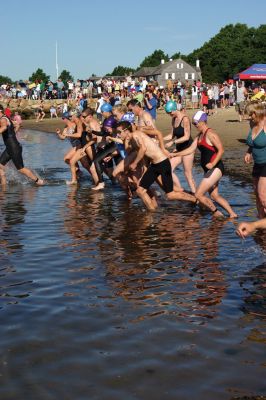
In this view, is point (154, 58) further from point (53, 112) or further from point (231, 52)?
point (53, 112)

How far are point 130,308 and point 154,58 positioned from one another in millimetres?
162325

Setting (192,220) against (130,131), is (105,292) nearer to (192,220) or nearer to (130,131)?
(192,220)

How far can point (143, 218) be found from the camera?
29.7 feet

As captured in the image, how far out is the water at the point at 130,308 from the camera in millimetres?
3666

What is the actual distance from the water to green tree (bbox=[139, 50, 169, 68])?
506 ft

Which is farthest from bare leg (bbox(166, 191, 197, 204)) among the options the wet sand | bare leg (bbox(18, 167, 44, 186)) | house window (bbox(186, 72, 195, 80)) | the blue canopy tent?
house window (bbox(186, 72, 195, 80))

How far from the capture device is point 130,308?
4949 millimetres

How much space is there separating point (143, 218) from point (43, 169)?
839cm

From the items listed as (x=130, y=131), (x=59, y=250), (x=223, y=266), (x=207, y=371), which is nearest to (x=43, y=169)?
(x=130, y=131)

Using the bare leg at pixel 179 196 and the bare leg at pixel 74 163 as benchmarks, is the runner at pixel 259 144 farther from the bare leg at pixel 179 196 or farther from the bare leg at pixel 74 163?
the bare leg at pixel 74 163

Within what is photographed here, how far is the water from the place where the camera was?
367 centimetres

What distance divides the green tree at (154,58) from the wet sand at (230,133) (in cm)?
12399

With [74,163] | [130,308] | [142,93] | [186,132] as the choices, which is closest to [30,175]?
[74,163]

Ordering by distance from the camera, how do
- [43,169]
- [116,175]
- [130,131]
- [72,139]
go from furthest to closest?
[43,169], [72,139], [116,175], [130,131]
